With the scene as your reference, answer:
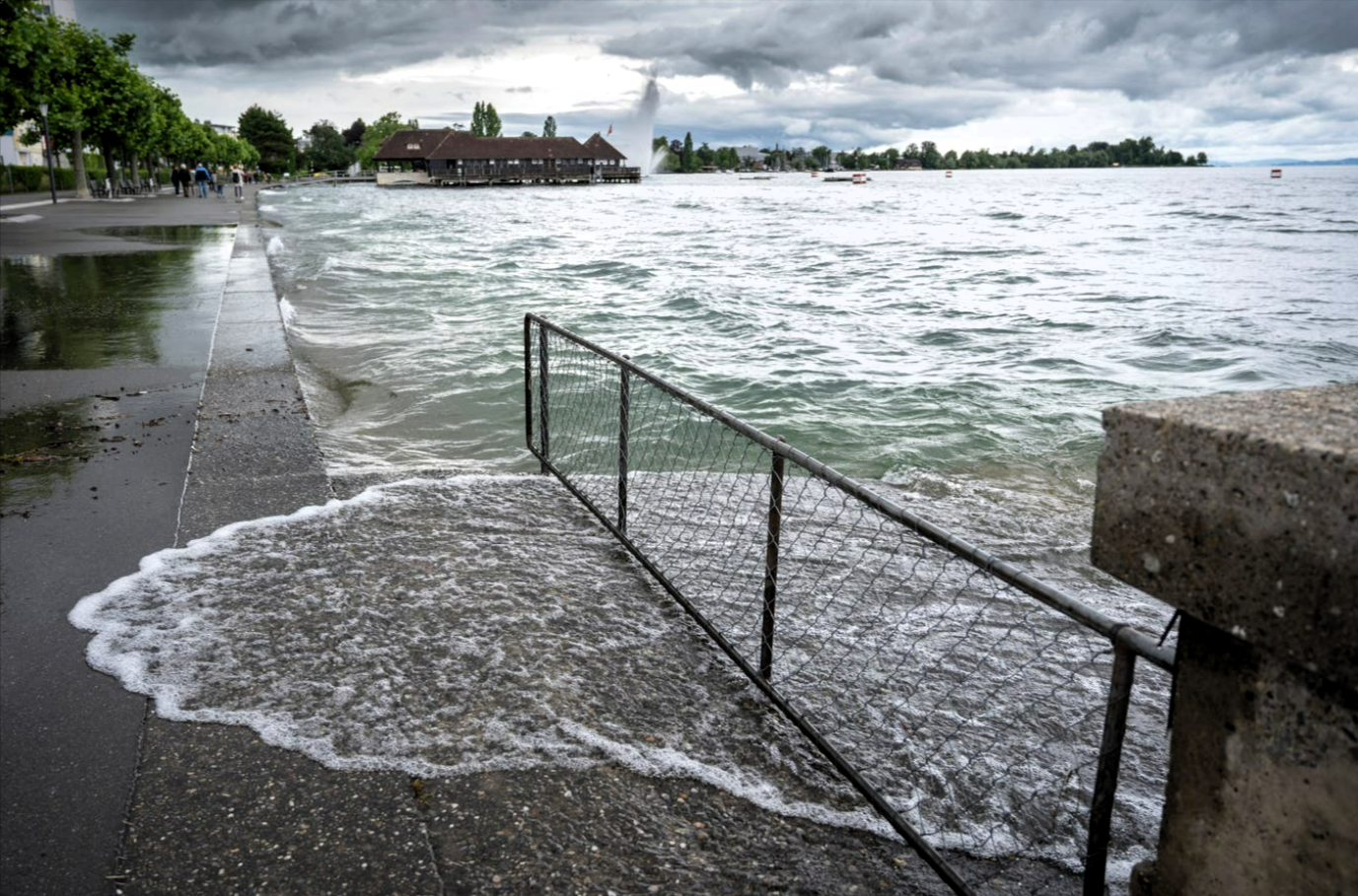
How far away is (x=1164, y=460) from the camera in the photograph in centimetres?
169

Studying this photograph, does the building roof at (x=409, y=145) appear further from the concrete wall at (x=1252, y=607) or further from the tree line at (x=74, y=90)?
the concrete wall at (x=1252, y=607)

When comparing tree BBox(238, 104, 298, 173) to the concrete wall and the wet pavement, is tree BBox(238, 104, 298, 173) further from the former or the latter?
the concrete wall

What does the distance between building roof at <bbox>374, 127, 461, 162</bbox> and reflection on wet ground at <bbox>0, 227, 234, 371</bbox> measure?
140 metres

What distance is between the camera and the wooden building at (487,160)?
14288cm

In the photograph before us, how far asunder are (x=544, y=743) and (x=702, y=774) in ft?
1.86

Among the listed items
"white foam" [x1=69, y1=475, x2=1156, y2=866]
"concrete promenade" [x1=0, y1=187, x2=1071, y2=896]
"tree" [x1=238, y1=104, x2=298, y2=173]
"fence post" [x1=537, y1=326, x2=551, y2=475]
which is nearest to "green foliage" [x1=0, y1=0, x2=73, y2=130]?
"fence post" [x1=537, y1=326, x2=551, y2=475]

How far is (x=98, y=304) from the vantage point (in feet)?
40.1

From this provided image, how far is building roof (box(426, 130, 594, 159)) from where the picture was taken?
5615 inches

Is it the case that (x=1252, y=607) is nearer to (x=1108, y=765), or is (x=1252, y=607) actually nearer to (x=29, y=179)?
(x=1108, y=765)

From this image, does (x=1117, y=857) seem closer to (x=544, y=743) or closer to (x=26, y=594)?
(x=544, y=743)

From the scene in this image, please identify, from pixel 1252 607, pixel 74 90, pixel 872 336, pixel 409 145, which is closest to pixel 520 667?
pixel 1252 607

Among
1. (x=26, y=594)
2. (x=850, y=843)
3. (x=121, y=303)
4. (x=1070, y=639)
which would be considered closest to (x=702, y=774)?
(x=850, y=843)

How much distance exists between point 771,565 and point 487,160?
150931 millimetres

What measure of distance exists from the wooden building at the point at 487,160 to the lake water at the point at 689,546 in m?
124
